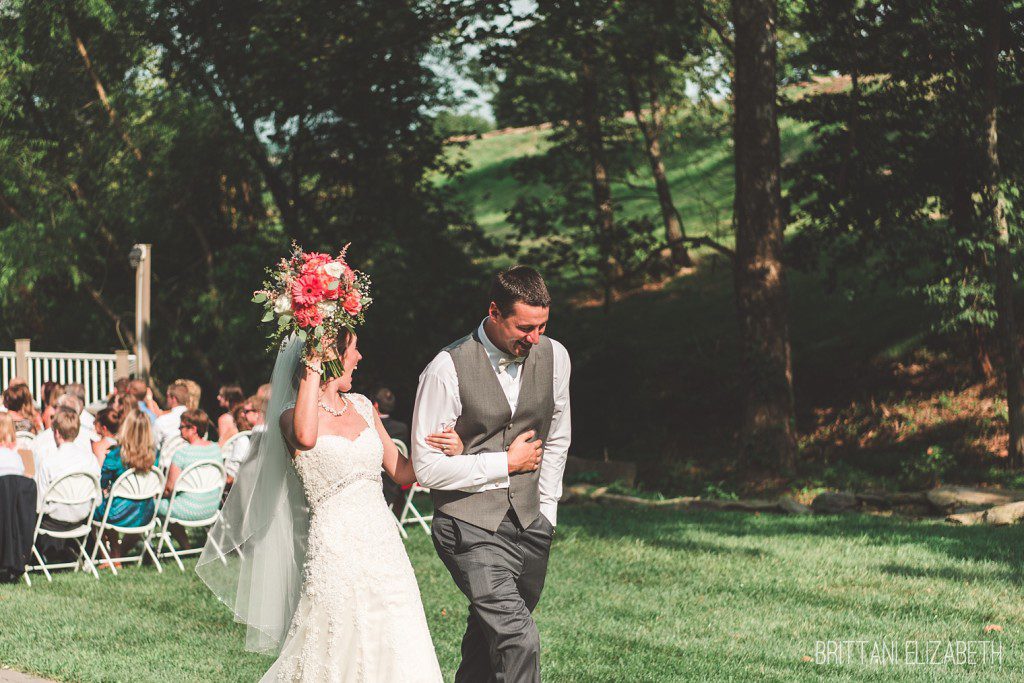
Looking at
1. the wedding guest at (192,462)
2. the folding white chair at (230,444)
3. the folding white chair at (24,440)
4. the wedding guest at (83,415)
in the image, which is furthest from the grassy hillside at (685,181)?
the wedding guest at (192,462)

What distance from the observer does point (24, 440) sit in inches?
432

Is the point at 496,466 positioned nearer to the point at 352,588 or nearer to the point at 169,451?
the point at 352,588

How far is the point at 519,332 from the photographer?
4539mm

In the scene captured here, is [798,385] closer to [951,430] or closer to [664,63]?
[951,430]

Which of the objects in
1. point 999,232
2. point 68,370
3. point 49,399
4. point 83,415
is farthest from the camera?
point 68,370

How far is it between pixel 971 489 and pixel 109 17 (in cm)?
1611

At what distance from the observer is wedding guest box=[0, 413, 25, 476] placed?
376 inches

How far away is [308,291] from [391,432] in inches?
276

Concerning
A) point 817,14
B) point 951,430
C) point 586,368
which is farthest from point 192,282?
point 951,430

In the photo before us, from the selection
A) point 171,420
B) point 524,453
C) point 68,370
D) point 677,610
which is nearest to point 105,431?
point 171,420

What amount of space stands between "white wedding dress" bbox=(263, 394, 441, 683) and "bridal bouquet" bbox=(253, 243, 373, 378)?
18.1 inches

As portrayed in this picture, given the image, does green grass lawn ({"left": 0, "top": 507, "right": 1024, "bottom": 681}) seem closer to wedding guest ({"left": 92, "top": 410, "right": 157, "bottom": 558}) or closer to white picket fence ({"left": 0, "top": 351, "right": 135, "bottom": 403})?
wedding guest ({"left": 92, "top": 410, "right": 157, "bottom": 558})

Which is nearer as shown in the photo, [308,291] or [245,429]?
[308,291]

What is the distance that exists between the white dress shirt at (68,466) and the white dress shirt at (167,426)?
5.81 feet
